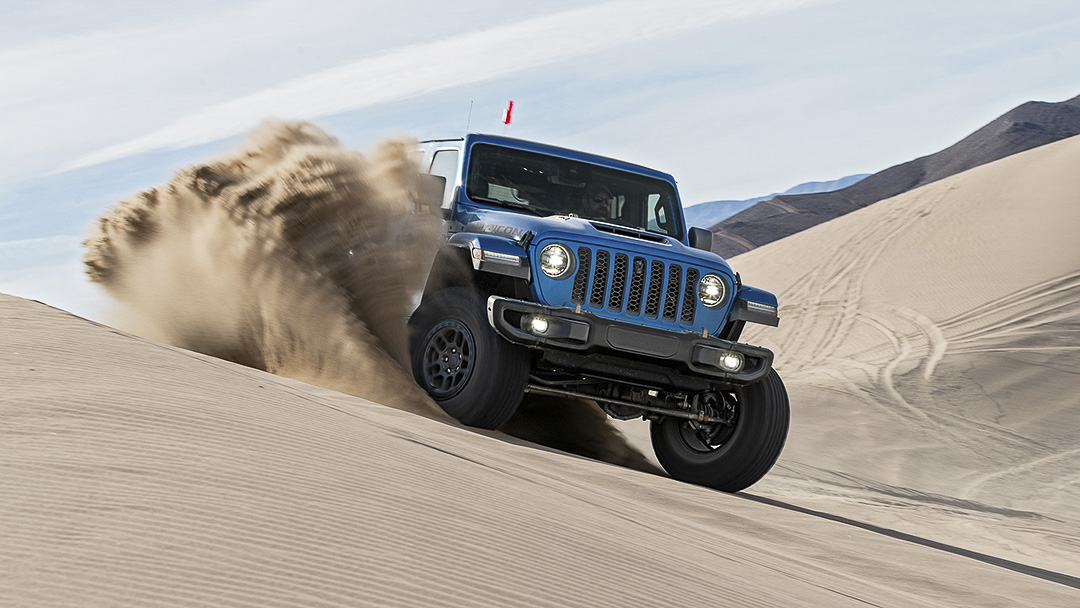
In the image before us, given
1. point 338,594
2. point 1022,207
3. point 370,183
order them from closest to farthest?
point 338,594
point 370,183
point 1022,207

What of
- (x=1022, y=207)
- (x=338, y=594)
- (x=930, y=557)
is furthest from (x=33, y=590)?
(x=1022, y=207)

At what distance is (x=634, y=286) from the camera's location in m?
6.73

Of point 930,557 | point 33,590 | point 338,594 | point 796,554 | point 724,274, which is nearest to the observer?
point 33,590

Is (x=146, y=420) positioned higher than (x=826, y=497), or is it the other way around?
(x=146, y=420)

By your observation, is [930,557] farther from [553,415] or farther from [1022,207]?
[1022,207]

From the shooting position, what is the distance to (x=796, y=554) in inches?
186

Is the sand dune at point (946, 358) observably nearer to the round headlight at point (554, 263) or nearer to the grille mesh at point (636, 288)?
the grille mesh at point (636, 288)

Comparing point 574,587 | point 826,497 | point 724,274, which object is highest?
point 724,274

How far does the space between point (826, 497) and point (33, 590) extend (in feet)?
26.8

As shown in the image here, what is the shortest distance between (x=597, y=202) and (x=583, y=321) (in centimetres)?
162

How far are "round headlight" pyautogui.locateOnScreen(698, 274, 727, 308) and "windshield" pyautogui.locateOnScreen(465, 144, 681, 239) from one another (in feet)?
3.13

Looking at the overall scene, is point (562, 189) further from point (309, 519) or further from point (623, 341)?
point (309, 519)

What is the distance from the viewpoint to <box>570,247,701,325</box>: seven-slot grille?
6.66 metres

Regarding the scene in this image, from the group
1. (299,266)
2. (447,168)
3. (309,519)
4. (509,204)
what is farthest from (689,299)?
(309,519)
